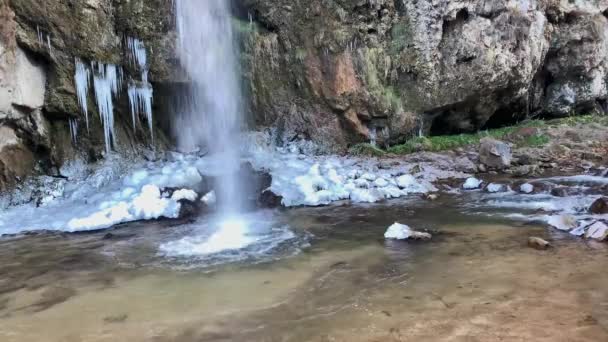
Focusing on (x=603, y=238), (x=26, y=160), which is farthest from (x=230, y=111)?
(x=603, y=238)

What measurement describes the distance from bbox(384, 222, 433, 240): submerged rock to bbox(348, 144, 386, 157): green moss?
18.6ft

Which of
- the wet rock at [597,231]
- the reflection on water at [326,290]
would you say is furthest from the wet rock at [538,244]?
the wet rock at [597,231]

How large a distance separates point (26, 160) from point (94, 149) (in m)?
1.27

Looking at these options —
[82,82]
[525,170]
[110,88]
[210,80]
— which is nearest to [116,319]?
[82,82]

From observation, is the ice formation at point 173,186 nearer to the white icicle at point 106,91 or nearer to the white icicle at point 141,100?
the white icicle at point 106,91

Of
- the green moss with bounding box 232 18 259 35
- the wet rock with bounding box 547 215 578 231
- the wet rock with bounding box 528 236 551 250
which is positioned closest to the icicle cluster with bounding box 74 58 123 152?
the green moss with bounding box 232 18 259 35

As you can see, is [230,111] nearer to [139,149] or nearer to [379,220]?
[139,149]

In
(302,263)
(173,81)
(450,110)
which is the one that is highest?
(173,81)

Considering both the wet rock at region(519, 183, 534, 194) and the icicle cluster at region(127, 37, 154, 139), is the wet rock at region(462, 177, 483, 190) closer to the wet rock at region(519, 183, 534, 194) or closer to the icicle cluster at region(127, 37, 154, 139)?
the wet rock at region(519, 183, 534, 194)

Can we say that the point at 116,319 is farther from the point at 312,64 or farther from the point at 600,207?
the point at 312,64

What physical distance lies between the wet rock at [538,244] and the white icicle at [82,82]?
8234mm

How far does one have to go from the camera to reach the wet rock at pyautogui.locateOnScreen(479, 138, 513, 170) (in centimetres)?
1068

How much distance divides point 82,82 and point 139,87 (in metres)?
1.17

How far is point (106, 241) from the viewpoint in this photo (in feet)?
21.4
